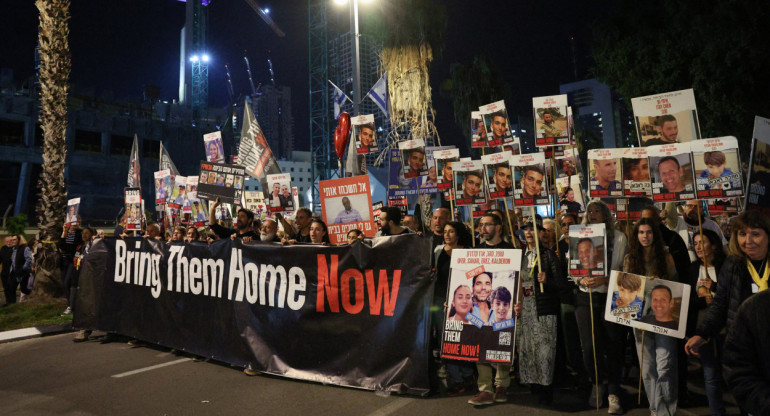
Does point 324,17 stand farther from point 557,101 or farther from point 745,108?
point 557,101

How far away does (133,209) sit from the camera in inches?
380

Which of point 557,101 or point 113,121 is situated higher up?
point 113,121

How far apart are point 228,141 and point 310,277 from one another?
60.8 meters

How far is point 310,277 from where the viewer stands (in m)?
5.64

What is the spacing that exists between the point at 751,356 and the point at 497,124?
16.2ft

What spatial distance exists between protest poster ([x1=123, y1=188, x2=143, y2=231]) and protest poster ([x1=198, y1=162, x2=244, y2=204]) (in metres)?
2.11

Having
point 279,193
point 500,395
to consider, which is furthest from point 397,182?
point 500,395

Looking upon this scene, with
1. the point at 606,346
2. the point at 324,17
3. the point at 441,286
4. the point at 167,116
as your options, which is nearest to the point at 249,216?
the point at 441,286

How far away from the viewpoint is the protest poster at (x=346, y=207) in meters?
6.88

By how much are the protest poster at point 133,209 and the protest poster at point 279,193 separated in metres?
2.62

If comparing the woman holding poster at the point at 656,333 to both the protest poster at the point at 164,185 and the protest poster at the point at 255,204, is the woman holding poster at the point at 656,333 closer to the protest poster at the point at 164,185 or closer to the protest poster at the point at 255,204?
the protest poster at the point at 255,204

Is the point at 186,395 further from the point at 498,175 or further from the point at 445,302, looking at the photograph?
the point at 498,175

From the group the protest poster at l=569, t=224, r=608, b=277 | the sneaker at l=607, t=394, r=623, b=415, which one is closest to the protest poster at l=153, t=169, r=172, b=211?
the protest poster at l=569, t=224, r=608, b=277

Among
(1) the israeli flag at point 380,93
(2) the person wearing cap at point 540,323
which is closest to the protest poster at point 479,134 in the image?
(2) the person wearing cap at point 540,323
